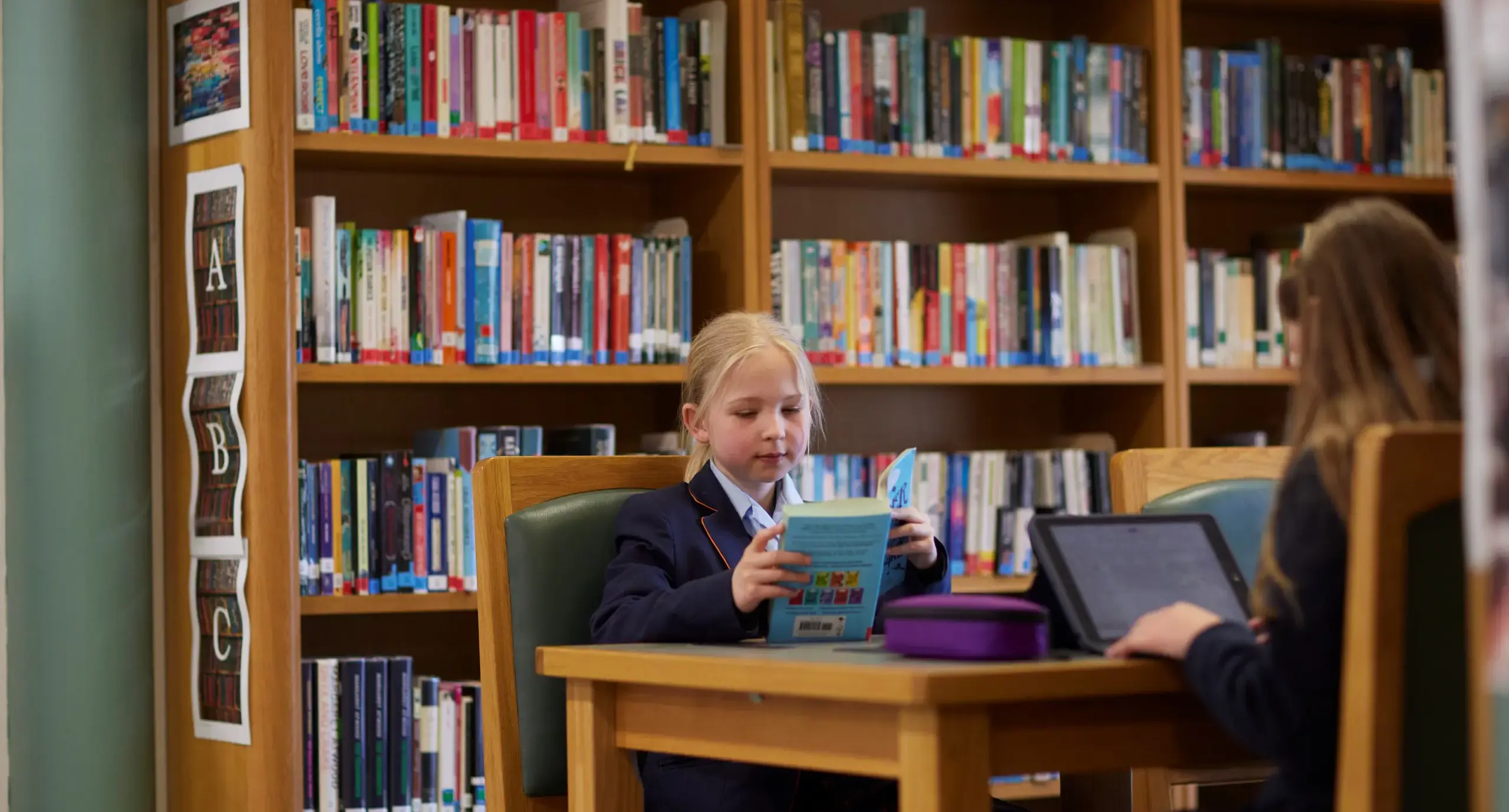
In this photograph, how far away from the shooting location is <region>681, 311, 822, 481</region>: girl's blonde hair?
2428 millimetres

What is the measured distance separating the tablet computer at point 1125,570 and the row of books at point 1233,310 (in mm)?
2113

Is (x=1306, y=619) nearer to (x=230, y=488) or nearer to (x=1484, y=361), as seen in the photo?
(x=1484, y=361)

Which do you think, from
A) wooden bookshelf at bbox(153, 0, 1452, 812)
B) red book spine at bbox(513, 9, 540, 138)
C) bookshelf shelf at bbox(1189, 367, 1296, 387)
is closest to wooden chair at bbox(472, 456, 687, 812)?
wooden bookshelf at bbox(153, 0, 1452, 812)

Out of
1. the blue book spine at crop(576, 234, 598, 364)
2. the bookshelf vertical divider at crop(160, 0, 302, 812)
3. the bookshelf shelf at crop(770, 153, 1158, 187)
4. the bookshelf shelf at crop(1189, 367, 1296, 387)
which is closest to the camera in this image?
the bookshelf vertical divider at crop(160, 0, 302, 812)

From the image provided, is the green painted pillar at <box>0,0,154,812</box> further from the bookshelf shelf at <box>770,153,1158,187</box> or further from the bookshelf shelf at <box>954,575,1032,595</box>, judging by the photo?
the bookshelf shelf at <box>954,575,1032,595</box>

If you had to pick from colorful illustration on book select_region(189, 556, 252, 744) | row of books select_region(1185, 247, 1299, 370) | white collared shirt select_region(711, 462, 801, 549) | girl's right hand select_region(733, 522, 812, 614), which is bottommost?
colorful illustration on book select_region(189, 556, 252, 744)

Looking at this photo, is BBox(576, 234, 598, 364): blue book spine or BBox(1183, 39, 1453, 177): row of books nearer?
BBox(576, 234, 598, 364): blue book spine

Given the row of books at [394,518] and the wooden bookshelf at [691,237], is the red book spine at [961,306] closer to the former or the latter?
the wooden bookshelf at [691,237]

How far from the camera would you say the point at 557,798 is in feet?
7.45

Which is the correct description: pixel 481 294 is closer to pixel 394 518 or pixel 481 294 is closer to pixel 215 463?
pixel 394 518

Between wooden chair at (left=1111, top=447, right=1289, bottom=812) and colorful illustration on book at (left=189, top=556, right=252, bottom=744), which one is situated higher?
wooden chair at (left=1111, top=447, right=1289, bottom=812)

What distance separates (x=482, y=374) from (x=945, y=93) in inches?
45.9

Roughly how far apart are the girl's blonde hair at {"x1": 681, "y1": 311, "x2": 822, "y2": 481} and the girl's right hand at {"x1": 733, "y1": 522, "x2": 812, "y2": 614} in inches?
18.0

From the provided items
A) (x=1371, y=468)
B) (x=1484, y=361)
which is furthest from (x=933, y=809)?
(x=1484, y=361)
